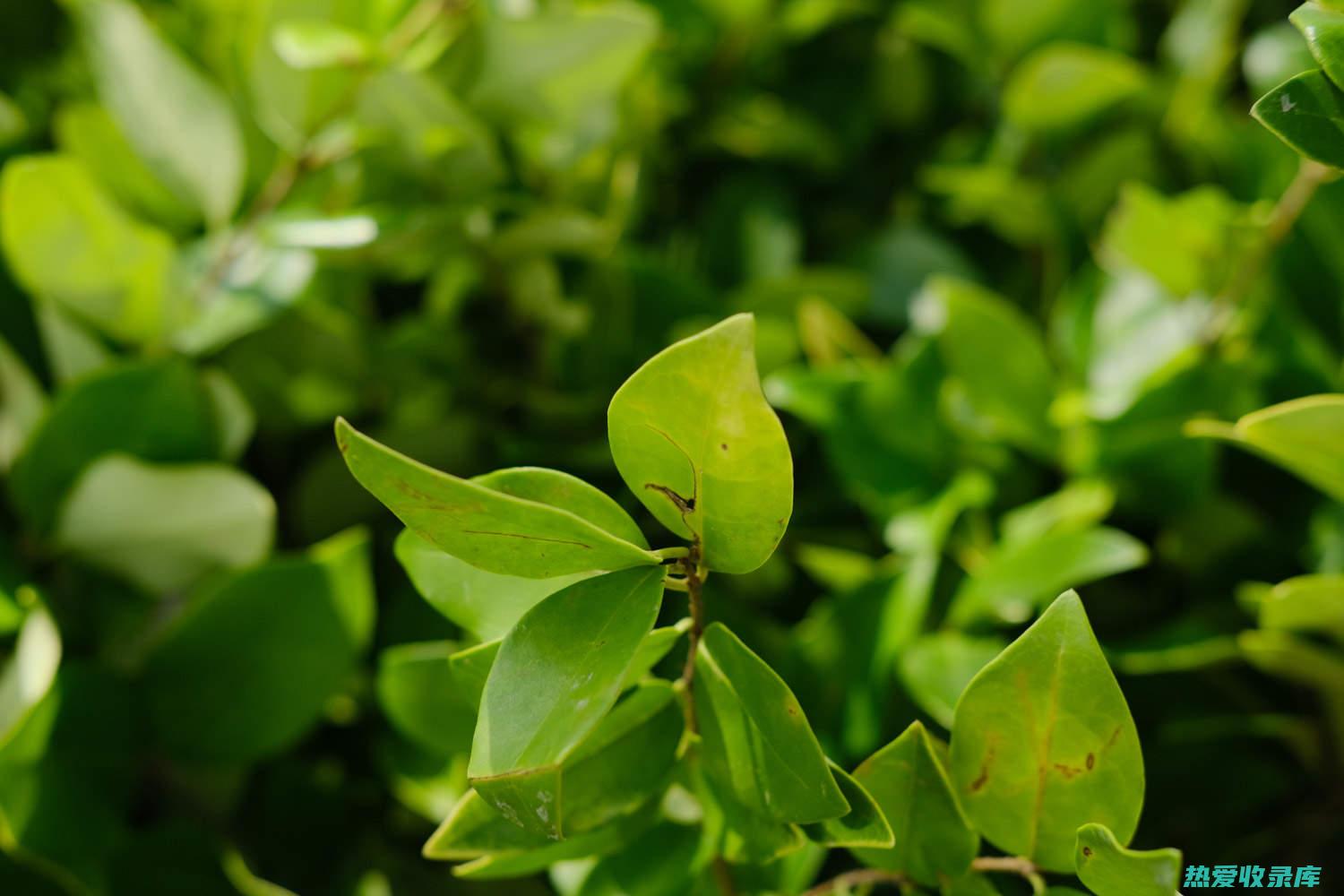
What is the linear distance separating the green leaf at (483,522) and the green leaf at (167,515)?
0.21 metres

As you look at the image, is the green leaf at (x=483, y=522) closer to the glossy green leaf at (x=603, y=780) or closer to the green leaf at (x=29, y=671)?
the glossy green leaf at (x=603, y=780)

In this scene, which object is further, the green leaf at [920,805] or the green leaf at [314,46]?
the green leaf at [314,46]

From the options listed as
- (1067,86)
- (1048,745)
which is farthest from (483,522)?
(1067,86)

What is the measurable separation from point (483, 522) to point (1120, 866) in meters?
0.15

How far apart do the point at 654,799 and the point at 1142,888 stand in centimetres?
13

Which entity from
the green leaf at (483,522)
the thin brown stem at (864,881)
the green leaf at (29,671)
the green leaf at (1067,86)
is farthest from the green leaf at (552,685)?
the green leaf at (1067,86)

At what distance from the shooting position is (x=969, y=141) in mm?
597

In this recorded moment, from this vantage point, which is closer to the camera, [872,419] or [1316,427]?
[1316,427]

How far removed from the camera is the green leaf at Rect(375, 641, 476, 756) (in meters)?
0.36

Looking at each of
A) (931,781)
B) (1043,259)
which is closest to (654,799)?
(931,781)

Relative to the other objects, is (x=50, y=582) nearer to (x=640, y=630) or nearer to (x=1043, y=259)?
(x=640, y=630)

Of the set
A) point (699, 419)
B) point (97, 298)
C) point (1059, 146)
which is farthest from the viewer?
point (1059, 146)

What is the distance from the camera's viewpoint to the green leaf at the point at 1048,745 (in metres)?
0.25

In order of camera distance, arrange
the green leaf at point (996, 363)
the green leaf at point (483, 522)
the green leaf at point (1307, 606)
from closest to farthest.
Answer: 1. the green leaf at point (483, 522)
2. the green leaf at point (1307, 606)
3. the green leaf at point (996, 363)
